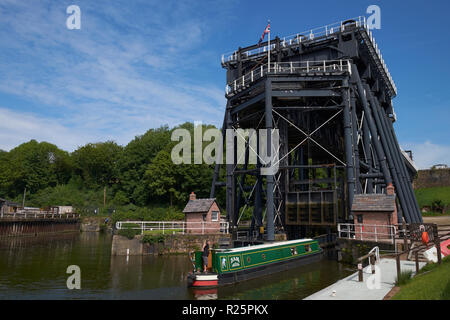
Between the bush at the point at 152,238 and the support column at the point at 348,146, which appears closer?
the bush at the point at 152,238

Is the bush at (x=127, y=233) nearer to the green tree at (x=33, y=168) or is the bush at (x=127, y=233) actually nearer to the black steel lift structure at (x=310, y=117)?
the black steel lift structure at (x=310, y=117)

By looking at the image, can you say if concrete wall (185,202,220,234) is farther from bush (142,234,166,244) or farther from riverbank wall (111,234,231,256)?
bush (142,234,166,244)

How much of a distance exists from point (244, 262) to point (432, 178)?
76.3m

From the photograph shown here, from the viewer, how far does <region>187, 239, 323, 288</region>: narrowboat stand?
1689 cm

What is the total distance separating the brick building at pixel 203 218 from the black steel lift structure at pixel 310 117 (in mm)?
2376

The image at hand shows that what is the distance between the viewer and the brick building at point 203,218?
30.5 metres

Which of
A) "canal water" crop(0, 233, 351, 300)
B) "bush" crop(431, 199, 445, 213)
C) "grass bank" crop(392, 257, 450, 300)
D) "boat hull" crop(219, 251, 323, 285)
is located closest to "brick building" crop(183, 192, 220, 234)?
"canal water" crop(0, 233, 351, 300)

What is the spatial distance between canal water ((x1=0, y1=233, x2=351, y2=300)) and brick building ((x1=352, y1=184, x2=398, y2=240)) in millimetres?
3469

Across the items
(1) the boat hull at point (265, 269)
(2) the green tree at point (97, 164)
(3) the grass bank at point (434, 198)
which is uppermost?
(2) the green tree at point (97, 164)

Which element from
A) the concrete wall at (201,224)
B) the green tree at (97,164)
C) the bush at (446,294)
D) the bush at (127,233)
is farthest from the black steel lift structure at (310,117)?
the green tree at (97,164)

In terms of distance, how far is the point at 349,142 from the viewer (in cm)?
2944

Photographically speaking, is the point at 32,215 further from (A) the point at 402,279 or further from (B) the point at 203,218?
(A) the point at 402,279

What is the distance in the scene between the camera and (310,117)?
4012 cm

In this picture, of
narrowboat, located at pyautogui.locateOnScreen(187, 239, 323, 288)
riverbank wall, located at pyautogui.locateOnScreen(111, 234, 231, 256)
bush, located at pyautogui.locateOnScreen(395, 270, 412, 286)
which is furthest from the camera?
riverbank wall, located at pyautogui.locateOnScreen(111, 234, 231, 256)
